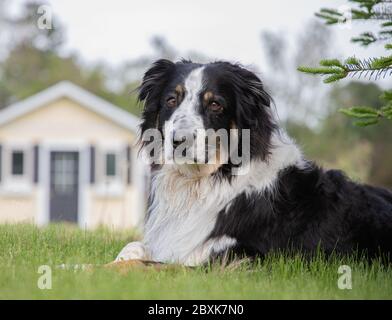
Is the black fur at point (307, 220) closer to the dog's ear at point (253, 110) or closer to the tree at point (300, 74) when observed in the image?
the dog's ear at point (253, 110)

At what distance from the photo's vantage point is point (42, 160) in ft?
99.9

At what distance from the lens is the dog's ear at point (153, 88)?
6656 millimetres

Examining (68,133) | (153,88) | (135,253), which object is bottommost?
(135,253)

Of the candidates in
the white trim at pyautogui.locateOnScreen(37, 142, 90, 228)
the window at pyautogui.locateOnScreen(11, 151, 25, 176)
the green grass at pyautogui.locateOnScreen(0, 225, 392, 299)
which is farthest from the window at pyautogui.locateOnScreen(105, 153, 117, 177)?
the green grass at pyautogui.locateOnScreen(0, 225, 392, 299)

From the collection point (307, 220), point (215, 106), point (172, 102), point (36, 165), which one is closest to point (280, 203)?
point (307, 220)

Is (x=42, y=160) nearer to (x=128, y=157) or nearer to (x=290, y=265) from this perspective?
(x=128, y=157)

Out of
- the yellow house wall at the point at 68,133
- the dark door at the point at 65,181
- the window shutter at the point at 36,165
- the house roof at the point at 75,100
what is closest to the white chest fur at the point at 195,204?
the house roof at the point at 75,100

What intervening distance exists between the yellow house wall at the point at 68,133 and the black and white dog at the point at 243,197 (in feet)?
78.3

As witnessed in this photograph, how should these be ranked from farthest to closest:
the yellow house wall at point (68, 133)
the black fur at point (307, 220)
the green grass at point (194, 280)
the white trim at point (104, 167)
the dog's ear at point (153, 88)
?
the yellow house wall at point (68, 133)
the white trim at point (104, 167)
the dog's ear at point (153, 88)
the black fur at point (307, 220)
the green grass at point (194, 280)

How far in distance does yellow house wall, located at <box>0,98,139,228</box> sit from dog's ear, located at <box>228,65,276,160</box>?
23.9 m

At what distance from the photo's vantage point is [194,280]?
516 centimetres

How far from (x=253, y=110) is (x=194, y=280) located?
78.2 inches

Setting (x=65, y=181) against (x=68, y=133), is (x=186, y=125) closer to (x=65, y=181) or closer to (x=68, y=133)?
(x=68, y=133)

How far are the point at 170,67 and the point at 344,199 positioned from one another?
6.83ft
